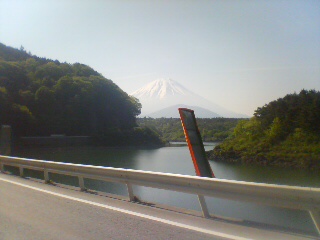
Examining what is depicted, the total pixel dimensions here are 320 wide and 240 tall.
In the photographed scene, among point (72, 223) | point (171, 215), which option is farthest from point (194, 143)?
point (72, 223)

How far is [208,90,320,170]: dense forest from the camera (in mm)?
9836

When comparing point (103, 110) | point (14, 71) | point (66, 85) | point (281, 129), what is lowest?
point (281, 129)


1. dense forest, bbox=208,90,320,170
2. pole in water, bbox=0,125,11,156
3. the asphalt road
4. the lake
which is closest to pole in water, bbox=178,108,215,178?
the lake

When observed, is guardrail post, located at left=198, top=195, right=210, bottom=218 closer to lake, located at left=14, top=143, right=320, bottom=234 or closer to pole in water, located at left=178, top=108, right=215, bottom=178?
lake, located at left=14, top=143, right=320, bottom=234

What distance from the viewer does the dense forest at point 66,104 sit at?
35875 mm

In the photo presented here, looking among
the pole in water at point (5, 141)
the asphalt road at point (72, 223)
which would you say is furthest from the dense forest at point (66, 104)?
the asphalt road at point (72, 223)

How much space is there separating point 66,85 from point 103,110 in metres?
5.41

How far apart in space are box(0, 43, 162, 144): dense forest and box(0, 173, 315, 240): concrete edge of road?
20.5 metres

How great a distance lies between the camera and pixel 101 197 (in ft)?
32.7

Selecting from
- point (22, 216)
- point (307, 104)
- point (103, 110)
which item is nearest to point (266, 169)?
point (307, 104)

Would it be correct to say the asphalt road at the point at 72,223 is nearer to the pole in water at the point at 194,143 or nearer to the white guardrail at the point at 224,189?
the white guardrail at the point at 224,189

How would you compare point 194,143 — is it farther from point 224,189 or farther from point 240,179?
point 224,189

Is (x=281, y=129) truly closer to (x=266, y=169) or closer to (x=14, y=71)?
(x=266, y=169)

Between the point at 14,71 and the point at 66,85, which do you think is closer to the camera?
the point at 66,85
